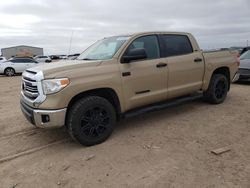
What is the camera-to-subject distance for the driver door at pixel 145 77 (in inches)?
187

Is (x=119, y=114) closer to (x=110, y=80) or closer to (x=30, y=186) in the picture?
(x=110, y=80)

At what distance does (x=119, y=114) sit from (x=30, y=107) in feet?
5.06

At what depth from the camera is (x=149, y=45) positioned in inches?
207

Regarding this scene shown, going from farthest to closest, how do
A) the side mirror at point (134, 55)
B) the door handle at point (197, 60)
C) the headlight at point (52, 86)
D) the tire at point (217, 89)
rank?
the tire at point (217, 89)
the door handle at point (197, 60)
the side mirror at point (134, 55)
the headlight at point (52, 86)

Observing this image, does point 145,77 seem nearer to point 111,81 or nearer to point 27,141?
point 111,81

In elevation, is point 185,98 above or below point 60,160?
above

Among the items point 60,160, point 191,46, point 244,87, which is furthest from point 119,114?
point 244,87

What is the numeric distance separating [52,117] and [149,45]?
2412 millimetres

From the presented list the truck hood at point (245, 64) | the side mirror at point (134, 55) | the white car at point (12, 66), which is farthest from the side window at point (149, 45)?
the white car at point (12, 66)

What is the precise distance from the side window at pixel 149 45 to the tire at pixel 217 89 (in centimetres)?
195

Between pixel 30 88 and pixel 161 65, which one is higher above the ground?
pixel 161 65

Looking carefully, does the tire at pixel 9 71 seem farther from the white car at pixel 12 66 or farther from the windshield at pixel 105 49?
the windshield at pixel 105 49

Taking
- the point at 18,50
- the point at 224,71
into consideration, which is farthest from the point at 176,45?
the point at 18,50

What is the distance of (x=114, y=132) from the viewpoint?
502 centimetres
